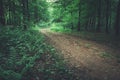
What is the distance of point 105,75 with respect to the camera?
29.5ft

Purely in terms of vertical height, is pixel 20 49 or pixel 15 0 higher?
pixel 15 0

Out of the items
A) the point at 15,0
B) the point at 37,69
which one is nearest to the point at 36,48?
the point at 37,69

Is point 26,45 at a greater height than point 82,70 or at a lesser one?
greater

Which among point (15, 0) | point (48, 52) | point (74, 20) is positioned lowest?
point (48, 52)

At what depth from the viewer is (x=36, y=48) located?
12.6m

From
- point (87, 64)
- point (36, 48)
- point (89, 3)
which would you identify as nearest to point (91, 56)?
point (87, 64)

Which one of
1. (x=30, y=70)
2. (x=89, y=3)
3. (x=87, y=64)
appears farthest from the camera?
(x=89, y=3)

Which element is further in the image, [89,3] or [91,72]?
[89,3]

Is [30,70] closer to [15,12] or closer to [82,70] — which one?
[82,70]

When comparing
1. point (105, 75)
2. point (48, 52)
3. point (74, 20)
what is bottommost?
point (105, 75)

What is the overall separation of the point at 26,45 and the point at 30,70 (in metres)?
4.64

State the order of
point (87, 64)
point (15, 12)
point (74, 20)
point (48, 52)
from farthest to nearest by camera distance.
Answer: point (74, 20)
point (15, 12)
point (48, 52)
point (87, 64)

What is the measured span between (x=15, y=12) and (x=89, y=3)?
48.1 feet

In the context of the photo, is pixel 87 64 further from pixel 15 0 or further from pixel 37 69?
pixel 15 0
